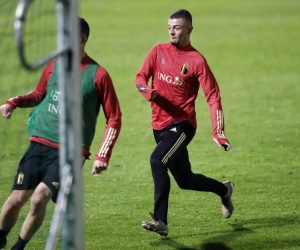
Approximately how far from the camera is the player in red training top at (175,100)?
7965mm

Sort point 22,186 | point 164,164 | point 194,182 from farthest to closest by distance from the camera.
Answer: point 194,182 → point 164,164 → point 22,186

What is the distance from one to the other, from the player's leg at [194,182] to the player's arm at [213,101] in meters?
0.43

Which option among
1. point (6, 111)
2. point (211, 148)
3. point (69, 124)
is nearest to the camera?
point (69, 124)

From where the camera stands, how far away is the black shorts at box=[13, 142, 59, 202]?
282 inches

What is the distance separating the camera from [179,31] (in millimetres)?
8125

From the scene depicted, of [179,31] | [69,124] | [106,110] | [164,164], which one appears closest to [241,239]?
[164,164]

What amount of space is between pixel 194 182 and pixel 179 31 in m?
1.58

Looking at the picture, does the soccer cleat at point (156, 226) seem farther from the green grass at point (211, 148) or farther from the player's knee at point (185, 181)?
the player's knee at point (185, 181)

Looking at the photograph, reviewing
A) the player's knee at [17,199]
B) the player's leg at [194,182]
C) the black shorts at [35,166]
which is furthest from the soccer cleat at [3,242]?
the player's leg at [194,182]

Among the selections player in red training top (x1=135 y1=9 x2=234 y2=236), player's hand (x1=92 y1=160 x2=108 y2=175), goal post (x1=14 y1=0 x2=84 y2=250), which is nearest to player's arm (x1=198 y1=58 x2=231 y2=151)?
player in red training top (x1=135 y1=9 x2=234 y2=236)

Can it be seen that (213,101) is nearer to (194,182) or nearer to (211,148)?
(194,182)

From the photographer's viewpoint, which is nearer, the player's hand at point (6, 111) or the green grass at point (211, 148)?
the player's hand at point (6, 111)

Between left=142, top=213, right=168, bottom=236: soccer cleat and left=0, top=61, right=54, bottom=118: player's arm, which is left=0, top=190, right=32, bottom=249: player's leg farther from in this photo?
left=142, top=213, right=168, bottom=236: soccer cleat

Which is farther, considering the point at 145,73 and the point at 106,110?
the point at 145,73
